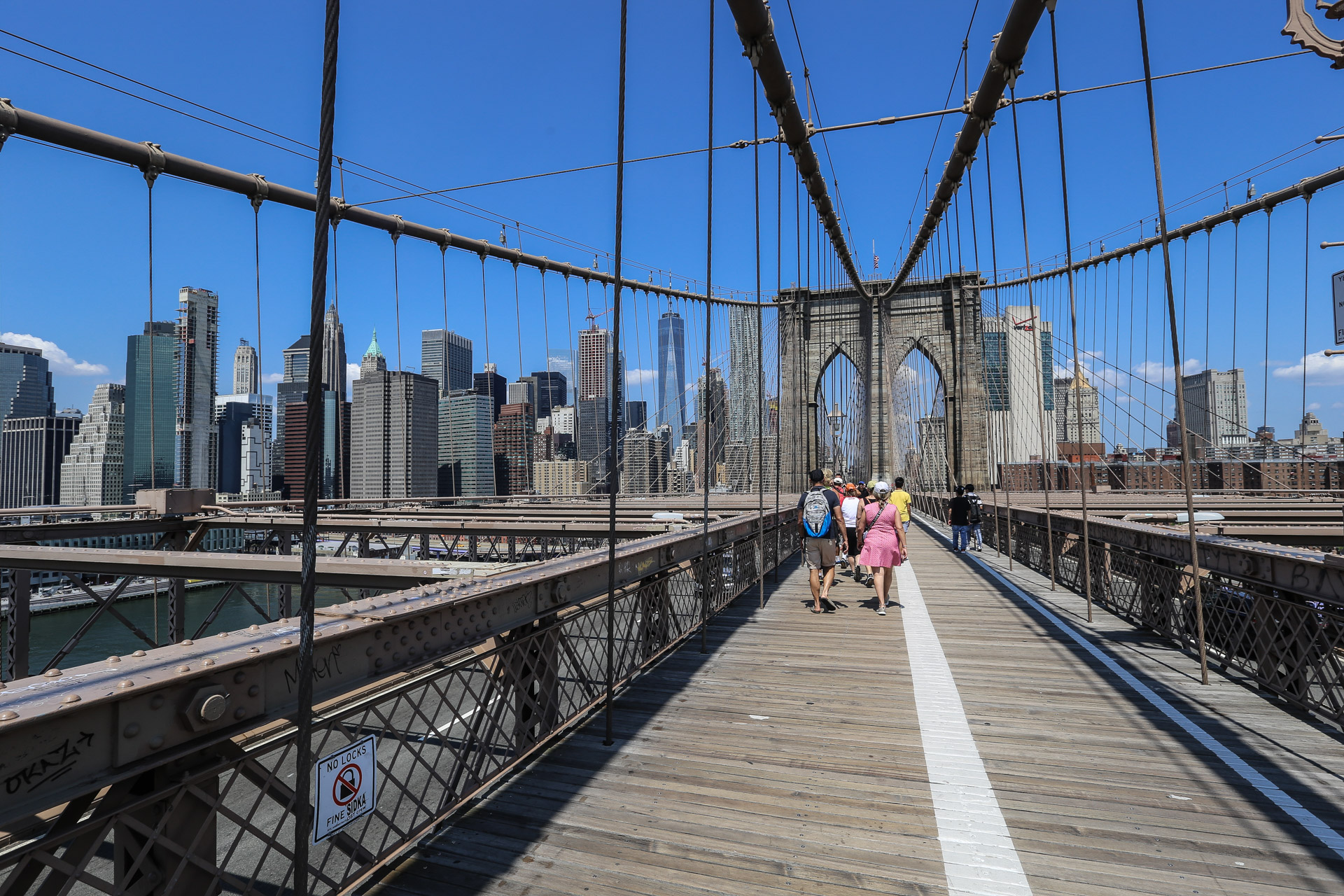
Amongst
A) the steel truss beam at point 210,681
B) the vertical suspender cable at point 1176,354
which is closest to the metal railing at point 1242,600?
the vertical suspender cable at point 1176,354

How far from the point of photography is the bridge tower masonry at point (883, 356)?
3153cm

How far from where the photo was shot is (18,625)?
8.65m

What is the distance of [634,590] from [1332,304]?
732 cm

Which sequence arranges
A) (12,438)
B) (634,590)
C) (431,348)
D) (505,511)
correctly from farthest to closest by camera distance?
(431,348) → (12,438) → (505,511) → (634,590)

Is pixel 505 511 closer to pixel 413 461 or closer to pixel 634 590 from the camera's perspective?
pixel 634 590

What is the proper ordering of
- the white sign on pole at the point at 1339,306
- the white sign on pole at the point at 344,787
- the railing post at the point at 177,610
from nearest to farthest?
the white sign on pole at the point at 344,787 < the white sign on pole at the point at 1339,306 < the railing post at the point at 177,610

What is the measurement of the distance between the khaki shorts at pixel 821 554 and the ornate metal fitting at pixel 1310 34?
548 centimetres

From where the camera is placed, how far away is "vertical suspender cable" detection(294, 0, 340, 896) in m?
1.55

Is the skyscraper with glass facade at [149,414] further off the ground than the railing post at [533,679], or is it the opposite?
the skyscraper with glass facade at [149,414]

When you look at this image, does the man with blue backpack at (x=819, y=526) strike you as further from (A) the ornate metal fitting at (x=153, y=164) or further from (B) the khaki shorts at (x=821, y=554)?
(A) the ornate metal fitting at (x=153, y=164)

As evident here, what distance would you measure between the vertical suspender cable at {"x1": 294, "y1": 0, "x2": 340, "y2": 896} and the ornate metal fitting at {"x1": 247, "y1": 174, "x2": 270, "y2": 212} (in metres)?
13.6

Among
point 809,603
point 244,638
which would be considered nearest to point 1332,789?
point 244,638

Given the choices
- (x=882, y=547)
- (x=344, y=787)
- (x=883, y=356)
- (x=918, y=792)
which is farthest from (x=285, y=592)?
(x=883, y=356)

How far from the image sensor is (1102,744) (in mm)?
3752
